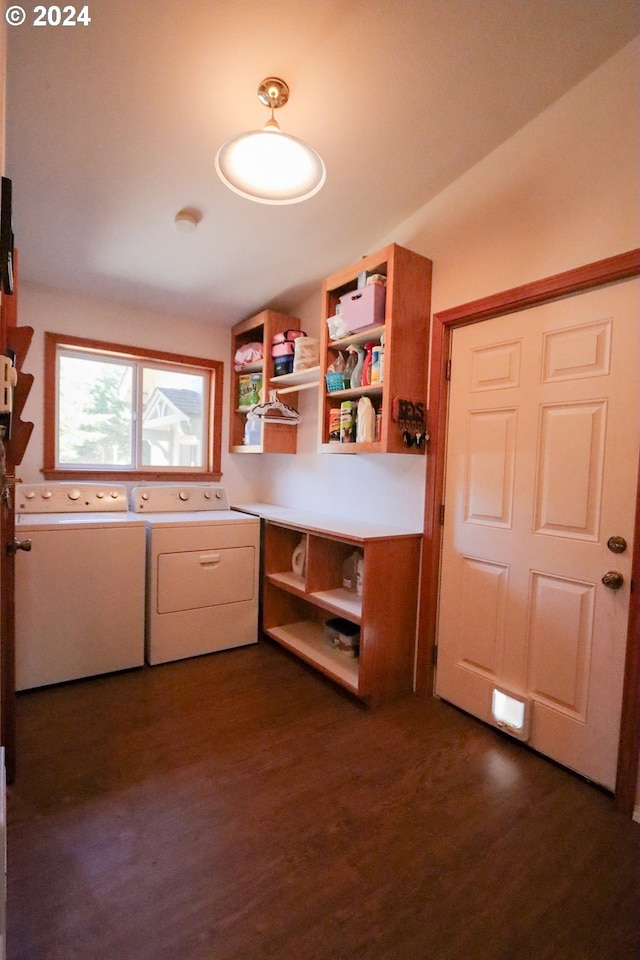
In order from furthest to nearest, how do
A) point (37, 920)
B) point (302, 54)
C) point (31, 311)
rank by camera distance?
point (31, 311)
point (302, 54)
point (37, 920)

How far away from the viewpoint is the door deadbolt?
156 centimetres

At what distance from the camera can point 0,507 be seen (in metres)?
1.51

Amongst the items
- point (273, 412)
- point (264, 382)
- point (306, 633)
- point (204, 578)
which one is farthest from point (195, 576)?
point (264, 382)

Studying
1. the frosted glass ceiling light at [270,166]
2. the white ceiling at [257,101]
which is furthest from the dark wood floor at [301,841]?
the white ceiling at [257,101]

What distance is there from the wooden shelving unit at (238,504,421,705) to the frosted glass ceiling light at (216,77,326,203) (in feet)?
4.71

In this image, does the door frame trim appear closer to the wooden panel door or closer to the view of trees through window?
the wooden panel door

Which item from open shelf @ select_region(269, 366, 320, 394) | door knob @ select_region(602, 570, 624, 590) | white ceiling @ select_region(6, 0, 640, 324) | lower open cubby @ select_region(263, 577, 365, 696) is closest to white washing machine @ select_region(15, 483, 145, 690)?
lower open cubby @ select_region(263, 577, 365, 696)

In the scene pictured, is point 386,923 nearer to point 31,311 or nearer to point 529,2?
point 529,2

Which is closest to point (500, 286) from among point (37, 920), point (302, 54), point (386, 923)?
point (302, 54)

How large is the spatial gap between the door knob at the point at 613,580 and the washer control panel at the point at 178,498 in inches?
96.0

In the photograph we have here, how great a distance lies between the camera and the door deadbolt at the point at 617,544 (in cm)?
156

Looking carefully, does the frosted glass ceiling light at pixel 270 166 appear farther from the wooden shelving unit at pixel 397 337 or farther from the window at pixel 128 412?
the window at pixel 128 412

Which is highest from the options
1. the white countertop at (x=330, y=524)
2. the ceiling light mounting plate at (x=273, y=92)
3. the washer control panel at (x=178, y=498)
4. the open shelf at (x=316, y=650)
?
the ceiling light mounting plate at (x=273, y=92)

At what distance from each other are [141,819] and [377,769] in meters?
0.88
